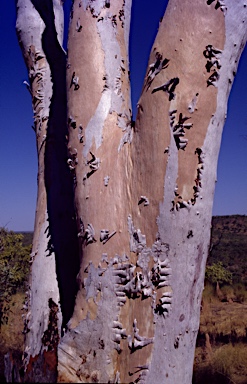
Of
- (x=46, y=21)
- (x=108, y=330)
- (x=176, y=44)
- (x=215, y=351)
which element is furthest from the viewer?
(x=215, y=351)

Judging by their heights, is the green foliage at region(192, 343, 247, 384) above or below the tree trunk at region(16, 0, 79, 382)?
below

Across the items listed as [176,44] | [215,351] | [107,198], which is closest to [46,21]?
[176,44]

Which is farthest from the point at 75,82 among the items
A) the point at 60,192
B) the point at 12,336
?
the point at 12,336

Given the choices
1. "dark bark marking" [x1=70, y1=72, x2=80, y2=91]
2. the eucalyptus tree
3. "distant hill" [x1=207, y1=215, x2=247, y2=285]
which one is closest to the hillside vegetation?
the eucalyptus tree

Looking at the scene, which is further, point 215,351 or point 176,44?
point 215,351

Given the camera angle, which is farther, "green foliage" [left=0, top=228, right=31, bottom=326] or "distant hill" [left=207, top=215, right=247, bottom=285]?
"distant hill" [left=207, top=215, right=247, bottom=285]

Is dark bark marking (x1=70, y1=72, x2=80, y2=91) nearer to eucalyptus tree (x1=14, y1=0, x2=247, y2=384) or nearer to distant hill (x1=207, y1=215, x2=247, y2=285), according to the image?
eucalyptus tree (x1=14, y1=0, x2=247, y2=384)

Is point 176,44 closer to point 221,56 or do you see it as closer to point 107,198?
point 221,56

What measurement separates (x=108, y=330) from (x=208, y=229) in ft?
1.49

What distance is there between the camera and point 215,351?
6.57 metres

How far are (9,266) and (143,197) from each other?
24.0ft

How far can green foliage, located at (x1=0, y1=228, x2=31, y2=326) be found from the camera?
733cm

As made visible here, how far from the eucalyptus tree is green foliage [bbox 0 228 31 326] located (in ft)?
20.8

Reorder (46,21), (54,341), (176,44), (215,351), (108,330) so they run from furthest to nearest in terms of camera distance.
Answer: (215,351) → (46,21) → (54,341) → (176,44) → (108,330)
